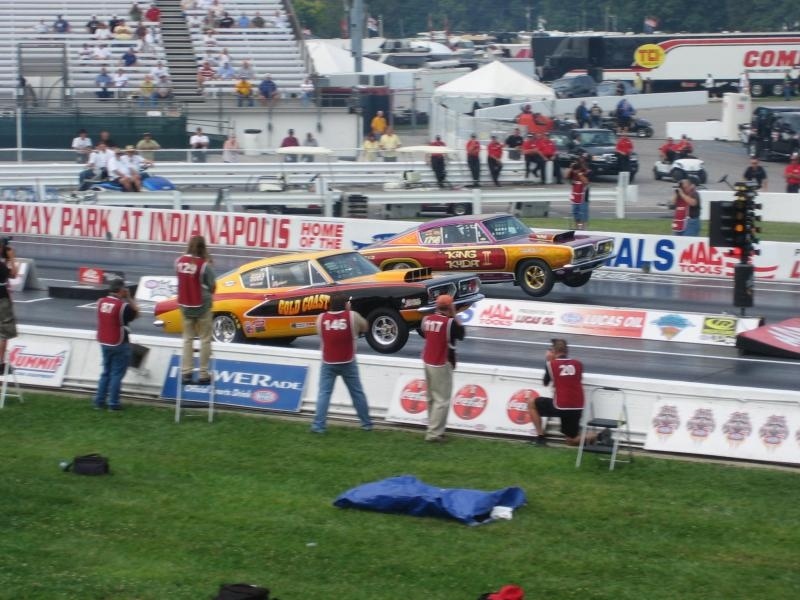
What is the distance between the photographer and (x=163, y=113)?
4547cm

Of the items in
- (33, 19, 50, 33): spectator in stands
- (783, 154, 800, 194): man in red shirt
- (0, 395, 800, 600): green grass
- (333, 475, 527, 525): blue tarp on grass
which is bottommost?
(0, 395, 800, 600): green grass

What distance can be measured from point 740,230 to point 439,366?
27.8 ft

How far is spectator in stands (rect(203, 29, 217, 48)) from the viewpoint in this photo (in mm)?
52181

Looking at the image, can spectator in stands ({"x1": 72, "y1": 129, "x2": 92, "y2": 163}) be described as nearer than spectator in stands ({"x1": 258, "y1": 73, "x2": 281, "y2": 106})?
Yes

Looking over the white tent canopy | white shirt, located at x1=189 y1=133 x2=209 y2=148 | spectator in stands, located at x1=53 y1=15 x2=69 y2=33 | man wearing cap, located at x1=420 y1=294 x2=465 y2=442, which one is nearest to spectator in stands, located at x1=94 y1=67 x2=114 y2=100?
spectator in stands, located at x1=53 y1=15 x2=69 y2=33

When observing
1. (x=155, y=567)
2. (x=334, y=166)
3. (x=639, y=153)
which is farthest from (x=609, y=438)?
(x=639, y=153)

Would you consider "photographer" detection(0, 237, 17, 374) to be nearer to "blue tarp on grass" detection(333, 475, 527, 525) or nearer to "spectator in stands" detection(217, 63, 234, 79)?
"blue tarp on grass" detection(333, 475, 527, 525)

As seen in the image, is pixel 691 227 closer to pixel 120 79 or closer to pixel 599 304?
pixel 599 304

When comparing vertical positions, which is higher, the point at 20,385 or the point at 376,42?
the point at 376,42

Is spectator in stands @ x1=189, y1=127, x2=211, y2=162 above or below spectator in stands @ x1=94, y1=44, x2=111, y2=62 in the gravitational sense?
below

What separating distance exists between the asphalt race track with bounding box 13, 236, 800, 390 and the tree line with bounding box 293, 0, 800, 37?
49.3 m

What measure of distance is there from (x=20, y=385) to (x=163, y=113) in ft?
94.8

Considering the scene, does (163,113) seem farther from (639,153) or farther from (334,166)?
(639,153)

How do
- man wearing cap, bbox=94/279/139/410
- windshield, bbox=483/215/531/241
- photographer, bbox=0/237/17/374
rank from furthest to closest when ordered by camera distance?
windshield, bbox=483/215/531/241
photographer, bbox=0/237/17/374
man wearing cap, bbox=94/279/139/410
